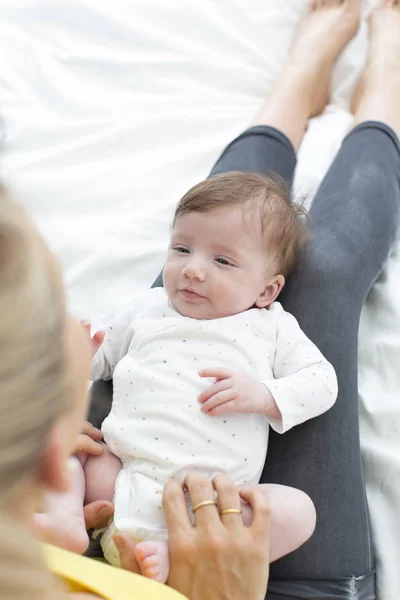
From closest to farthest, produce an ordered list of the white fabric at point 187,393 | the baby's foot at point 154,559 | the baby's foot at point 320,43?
the baby's foot at point 154,559 → the white fabric at point 187,393 → the baby's foot at point 320,43

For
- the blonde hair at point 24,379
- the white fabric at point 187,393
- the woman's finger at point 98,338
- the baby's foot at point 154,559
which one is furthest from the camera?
the woman's finger at point 98,338

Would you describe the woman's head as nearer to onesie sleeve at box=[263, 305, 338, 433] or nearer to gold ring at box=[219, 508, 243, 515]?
gold ring at box=[219, 508, 243, 515]

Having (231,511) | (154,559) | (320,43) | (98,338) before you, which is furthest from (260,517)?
(320,43)

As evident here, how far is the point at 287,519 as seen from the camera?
2.83ft

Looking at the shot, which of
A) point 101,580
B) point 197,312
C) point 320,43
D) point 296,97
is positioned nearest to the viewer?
point 101,580

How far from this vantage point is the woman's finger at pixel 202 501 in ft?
2.69

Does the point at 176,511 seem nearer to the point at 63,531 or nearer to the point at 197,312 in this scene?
the point at 63,531

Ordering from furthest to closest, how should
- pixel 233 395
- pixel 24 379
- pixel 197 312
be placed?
pixel 197 312 < pixel 233 395 < pixel 24 379

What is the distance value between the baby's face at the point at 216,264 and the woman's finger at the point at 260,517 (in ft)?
1.02

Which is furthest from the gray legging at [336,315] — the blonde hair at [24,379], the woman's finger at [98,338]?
the blonde hair at [24,379]

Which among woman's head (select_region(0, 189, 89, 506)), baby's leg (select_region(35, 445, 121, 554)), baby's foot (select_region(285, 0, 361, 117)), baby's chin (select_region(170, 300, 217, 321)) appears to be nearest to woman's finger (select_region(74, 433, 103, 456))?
baby's leg (select_region(35, 445, 121, 554))

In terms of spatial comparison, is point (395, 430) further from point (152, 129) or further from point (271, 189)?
point (152, 129)

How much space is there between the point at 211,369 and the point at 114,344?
22 cm

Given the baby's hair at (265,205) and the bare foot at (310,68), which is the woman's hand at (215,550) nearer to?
the baby's hair at (265,205)
